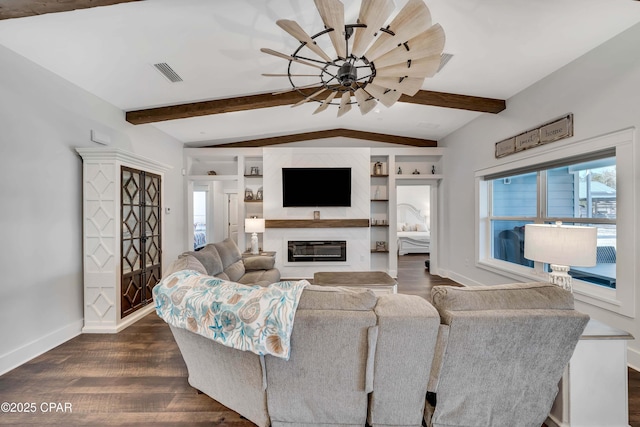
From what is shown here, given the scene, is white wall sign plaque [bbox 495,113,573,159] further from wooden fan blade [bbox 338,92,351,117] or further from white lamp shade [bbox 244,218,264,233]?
white lamp shade [bbox 244,218,264,233]

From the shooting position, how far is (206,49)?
8.50ft

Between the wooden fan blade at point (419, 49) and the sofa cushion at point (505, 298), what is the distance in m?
1.49

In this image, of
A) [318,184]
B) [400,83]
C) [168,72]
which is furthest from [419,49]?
[318,184]

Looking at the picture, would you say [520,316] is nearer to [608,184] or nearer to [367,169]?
[608,184]

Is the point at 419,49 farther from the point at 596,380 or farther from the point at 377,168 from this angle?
the point at 377,168

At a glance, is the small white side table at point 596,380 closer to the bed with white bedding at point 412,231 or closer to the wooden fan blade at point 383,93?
the wooden fan blade at point 383,93

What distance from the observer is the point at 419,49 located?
70.5 inches

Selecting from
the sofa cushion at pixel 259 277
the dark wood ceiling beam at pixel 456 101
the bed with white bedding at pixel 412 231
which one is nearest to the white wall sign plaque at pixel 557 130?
the dark wood ceiling beam at pixel 456 101

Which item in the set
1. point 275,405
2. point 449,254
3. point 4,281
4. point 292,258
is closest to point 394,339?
point 275,405

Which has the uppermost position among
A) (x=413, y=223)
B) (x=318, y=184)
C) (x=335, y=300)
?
(x=318, y=184)

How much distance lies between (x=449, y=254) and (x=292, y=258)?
122 inches

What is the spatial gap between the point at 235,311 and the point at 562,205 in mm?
3696

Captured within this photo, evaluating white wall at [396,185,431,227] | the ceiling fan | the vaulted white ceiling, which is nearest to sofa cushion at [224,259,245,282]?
the vaulted white ceiling

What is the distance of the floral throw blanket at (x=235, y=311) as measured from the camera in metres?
1.35
